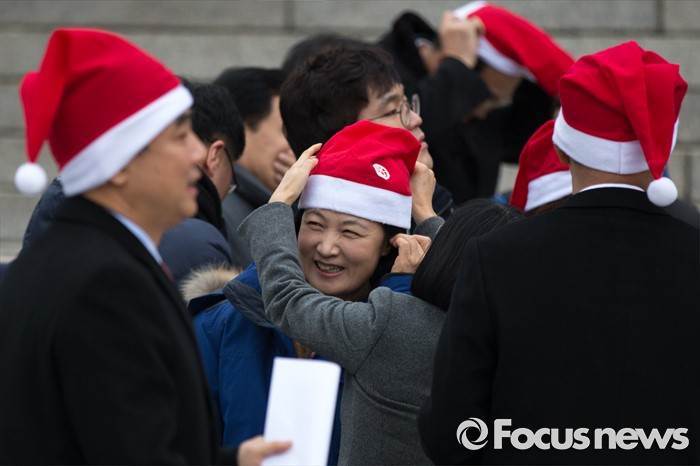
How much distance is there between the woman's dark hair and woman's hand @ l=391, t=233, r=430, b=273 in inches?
6.1

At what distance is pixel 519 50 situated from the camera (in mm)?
5836

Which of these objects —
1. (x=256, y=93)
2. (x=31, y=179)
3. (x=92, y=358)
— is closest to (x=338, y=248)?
(x=31, y=179)

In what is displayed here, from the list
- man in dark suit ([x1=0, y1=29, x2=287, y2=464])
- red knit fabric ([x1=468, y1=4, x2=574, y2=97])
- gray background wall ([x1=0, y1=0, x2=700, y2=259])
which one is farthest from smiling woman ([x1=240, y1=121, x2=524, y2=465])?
gray background wall ([x1=0, y1=0, x2=700, y2=259])

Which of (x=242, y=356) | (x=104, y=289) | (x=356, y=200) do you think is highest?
(x=104, y=289)

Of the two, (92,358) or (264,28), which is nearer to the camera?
(92,358)

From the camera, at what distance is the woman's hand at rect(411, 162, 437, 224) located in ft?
12.1

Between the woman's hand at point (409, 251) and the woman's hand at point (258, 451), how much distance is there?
2.75ft

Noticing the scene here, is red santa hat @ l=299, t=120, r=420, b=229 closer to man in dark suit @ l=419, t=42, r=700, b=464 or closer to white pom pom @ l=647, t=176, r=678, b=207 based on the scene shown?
man in dark suit @ l=419, t=42, r=700, b=464

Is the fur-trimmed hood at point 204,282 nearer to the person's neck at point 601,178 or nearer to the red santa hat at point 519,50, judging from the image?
the person's neck at point 601,178

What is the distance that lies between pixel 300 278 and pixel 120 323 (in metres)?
1.07

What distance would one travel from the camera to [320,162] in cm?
360

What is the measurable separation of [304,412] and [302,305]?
2.01ft

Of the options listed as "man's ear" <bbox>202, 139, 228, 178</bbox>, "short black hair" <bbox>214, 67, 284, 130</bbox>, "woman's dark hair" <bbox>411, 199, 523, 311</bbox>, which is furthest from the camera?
"short black hair" <bbox>214, 67, 284, 130</bbox>

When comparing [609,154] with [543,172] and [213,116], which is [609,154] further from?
[213,116]
